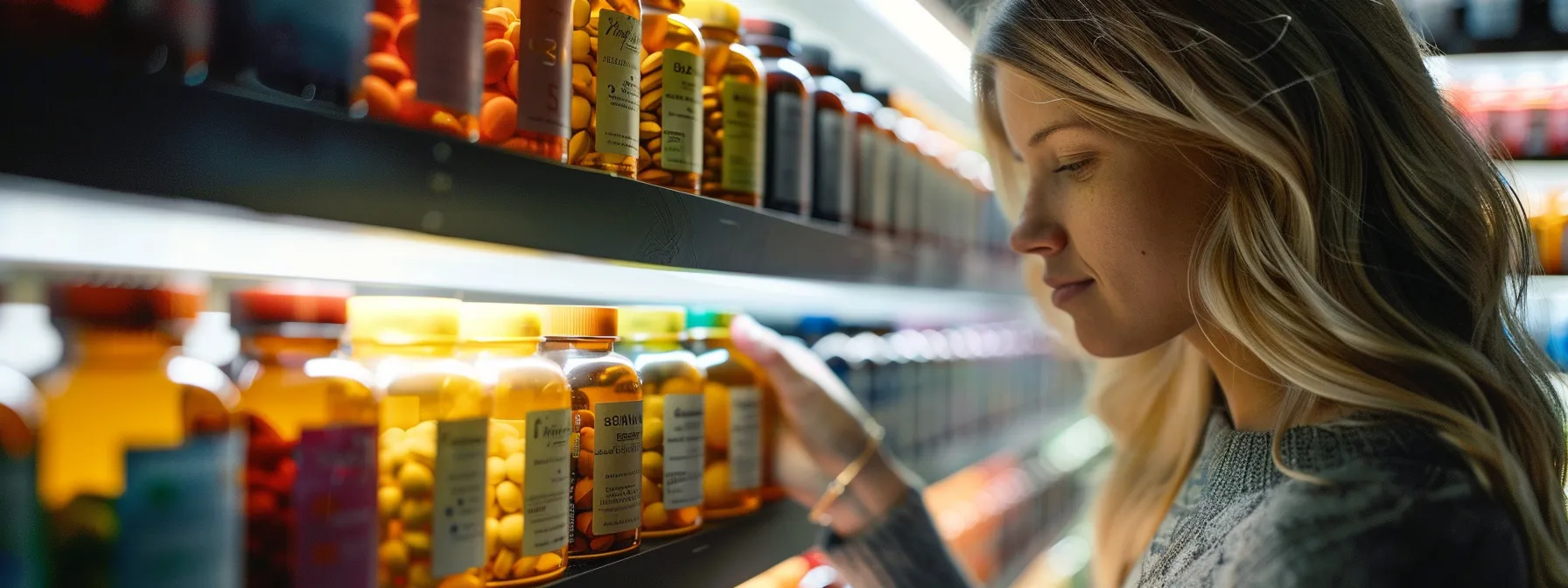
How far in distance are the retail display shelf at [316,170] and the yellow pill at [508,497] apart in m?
0.18

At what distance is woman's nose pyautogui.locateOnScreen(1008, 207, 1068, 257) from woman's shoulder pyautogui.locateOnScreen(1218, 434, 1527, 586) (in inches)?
12.3

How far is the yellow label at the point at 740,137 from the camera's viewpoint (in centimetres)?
96

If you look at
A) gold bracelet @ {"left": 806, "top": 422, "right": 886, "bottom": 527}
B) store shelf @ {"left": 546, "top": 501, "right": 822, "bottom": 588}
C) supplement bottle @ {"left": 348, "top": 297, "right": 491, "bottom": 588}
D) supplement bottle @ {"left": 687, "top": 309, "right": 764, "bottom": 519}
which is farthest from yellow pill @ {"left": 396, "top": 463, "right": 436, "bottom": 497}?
→ gold bracelet @ {"left": 806, "top": 422, "right": 886, "bottom": 527}

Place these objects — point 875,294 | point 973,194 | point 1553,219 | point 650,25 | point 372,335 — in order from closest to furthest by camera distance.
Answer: point 372,335 → point 650,25 → point 973,194 → point 875,294 → point 1553,219

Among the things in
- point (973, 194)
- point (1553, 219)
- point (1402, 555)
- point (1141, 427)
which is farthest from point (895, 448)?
point (1553, 219)

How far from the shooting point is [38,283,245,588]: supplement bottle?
460mm

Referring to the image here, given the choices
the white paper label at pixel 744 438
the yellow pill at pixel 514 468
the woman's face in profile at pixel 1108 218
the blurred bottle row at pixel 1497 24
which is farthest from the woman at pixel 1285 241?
the blurred bottle row at pixel 1497 24

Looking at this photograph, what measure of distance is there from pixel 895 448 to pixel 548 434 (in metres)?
0.89

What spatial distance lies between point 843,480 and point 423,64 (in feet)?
2.63

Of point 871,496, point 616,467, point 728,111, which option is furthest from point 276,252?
point 871,496

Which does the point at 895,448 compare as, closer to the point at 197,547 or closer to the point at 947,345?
the point at 947,345

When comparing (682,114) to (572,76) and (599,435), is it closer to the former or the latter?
(572,76)

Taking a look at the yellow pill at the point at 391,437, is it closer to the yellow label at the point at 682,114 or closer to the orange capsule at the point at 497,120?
the orange capsule at the point at 497,120

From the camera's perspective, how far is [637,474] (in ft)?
2.78
